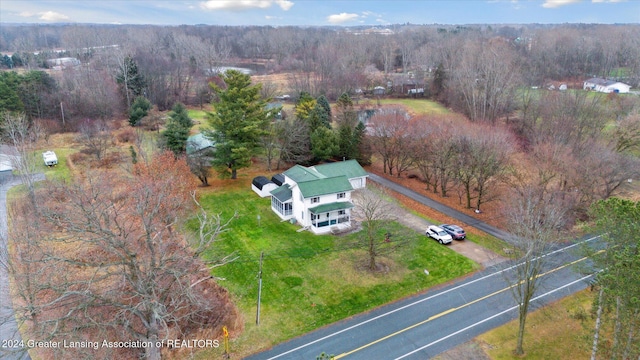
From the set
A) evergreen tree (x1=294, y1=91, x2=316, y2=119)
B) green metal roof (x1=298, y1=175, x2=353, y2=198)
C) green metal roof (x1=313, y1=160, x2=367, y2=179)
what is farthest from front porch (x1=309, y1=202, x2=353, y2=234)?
evergreen tree (x1=294, y1=91, x2=316, y2=119)

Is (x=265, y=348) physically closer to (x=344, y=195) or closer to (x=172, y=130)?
(x=344, y=195)

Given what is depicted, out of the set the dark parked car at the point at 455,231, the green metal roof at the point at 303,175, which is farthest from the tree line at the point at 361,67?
the green metal roof at the point at 303,175

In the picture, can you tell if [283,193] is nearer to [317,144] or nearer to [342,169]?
[342,169]

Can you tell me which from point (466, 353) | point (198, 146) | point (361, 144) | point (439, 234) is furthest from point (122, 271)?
point (361, 144)

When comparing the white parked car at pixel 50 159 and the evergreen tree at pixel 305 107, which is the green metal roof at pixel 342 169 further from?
the white parked car at pixel 50 159

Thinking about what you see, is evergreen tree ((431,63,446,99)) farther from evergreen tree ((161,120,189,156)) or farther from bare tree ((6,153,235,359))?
bare tree ((6,153,235,359))

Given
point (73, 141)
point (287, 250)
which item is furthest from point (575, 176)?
point (73, 141)
